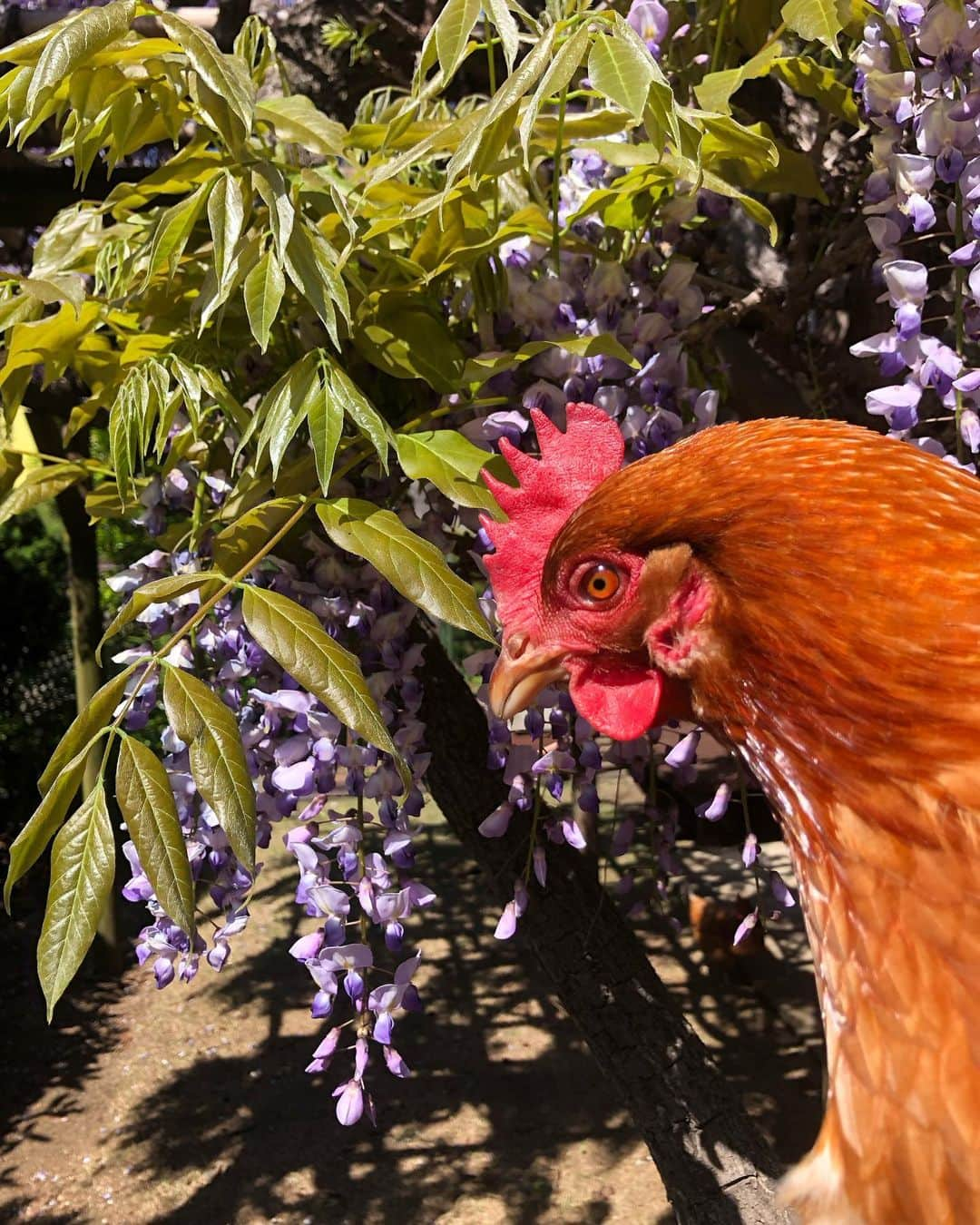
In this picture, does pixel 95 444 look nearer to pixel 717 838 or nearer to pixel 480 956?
pixel 480 956

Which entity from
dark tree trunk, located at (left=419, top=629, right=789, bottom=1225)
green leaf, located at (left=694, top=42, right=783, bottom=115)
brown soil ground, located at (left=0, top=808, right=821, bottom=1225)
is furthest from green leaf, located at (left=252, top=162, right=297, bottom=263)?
brown soil ground, located at (left=0, top=808, right=821, bottom=1225)

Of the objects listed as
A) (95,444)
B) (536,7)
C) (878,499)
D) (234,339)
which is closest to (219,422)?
(234,339)

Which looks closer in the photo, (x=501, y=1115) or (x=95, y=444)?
(x=501, y=1115)

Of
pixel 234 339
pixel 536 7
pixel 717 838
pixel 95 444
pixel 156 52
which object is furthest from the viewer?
pixel 95 444

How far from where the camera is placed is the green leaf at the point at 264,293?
1.31 metres

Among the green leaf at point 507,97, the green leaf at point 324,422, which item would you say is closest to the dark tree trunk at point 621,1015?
the green leaf at point 324,422

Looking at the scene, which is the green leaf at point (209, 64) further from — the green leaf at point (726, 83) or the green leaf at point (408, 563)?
the green leaf at point (726, 83)

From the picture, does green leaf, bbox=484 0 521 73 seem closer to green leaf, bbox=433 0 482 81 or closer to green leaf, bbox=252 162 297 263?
green leaf, bbox=433 0 482 81

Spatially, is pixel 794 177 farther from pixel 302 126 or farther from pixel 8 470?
pixel 8 470

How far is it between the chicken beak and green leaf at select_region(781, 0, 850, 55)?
0.83 m

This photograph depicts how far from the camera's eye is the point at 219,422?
173cm

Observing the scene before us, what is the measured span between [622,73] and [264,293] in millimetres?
486

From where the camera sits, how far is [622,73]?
3.82 feet

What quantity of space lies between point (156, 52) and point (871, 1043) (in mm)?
1405
